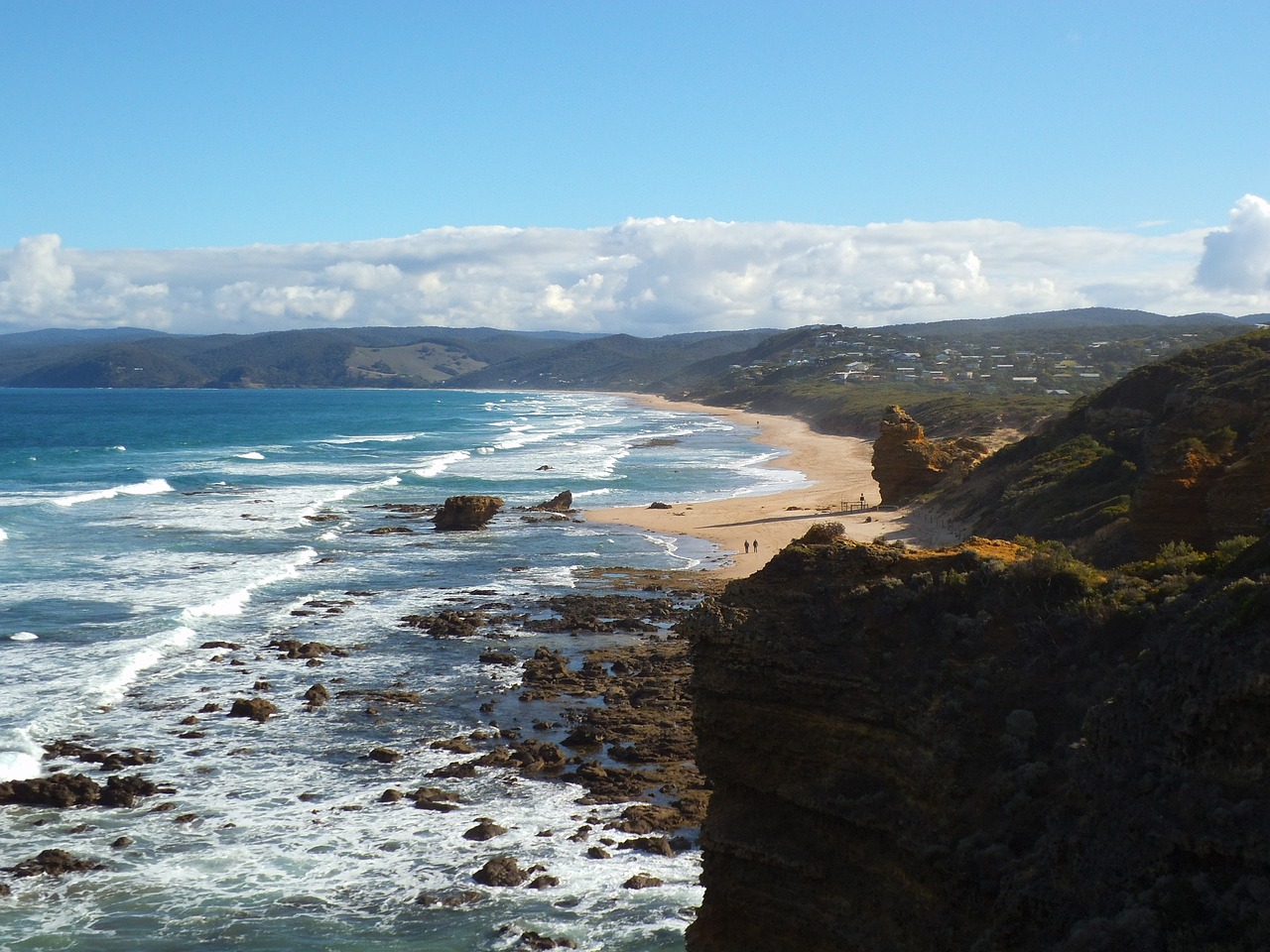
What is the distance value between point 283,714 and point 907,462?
95.3ft

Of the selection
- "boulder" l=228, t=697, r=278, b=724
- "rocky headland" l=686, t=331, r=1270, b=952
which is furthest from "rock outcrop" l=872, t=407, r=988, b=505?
"rocky headland" l=686, t=331, r=1270, b=952

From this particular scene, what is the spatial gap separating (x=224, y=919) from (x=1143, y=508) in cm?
1657

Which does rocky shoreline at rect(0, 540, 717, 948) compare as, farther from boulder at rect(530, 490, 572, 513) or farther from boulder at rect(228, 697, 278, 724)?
boulder at rect(530, 490, 572, 513)

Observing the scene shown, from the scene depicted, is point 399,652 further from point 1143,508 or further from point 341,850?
point 1143,508

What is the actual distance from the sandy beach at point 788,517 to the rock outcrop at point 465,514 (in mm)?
4791

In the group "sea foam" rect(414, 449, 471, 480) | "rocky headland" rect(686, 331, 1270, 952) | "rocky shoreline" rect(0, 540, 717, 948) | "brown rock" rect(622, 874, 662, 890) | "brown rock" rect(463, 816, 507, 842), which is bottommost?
"brown rock" rect(622, 874, 662, 890)

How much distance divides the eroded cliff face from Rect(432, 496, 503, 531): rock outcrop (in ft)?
111

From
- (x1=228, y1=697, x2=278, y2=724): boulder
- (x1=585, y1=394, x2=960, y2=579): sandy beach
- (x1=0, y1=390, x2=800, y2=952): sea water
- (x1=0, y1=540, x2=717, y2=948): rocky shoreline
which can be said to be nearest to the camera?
Answer: (x1=0, y1=390, x2=800, y2=952): sea water

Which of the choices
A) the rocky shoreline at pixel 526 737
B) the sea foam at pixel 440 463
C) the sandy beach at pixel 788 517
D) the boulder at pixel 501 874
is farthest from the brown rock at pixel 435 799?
the sea foam at pixel 440 463

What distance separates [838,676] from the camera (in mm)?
10117

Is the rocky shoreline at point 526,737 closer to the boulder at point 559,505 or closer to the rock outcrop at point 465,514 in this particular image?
the rock outcrop at point 465,514

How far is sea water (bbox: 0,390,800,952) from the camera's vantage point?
14023mm

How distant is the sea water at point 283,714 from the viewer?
14023 mm

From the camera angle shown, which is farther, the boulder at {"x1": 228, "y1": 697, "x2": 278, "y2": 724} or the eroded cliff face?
the boulder at {"x1": 228, "y1": 697, "x2": 278, "y2": 724}
